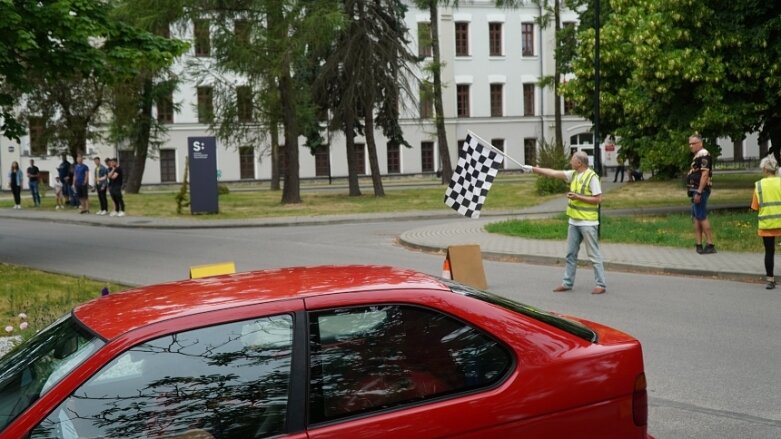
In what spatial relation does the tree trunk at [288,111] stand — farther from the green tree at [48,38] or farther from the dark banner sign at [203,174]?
the green tree at [48,38]

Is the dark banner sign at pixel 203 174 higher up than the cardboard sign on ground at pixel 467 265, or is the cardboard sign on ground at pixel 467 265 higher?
the dark banner sign at pixel 203 174

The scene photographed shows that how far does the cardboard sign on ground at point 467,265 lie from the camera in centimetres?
1129

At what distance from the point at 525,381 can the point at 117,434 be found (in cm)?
164

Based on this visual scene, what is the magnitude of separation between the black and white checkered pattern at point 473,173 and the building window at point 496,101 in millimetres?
56715

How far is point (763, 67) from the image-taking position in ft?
67.9

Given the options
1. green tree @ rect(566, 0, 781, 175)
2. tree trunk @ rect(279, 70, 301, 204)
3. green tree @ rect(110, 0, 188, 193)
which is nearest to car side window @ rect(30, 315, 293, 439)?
green tree @ rect(566, 0, 781, 175)

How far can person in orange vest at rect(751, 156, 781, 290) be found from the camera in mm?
11891

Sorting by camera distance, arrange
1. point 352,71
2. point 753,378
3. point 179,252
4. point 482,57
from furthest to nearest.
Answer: point 482,57
point 352,71
point 179,252
point 753,378

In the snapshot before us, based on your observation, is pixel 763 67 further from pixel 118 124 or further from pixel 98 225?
pixel 118 124

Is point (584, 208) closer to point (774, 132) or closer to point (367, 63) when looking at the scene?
point (774, 132)

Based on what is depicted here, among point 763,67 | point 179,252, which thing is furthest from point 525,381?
point 763,67

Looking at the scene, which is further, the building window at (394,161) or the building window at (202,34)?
the building window at (394,161)

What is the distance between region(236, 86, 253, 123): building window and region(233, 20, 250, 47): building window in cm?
257

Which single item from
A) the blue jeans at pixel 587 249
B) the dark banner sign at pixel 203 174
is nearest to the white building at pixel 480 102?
the dark banner sign at pixel 203 174
